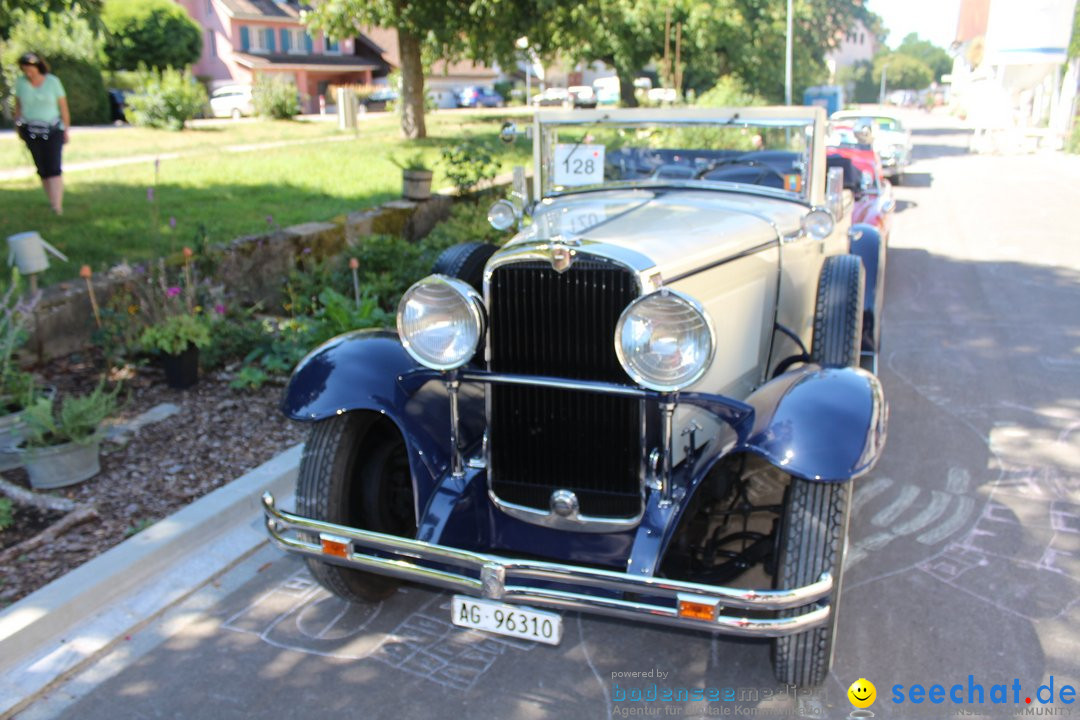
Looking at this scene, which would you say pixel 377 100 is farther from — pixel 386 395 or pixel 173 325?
pixel 386 395

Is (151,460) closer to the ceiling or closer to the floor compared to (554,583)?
closer to the floor

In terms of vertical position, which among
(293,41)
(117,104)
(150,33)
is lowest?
(117,104)

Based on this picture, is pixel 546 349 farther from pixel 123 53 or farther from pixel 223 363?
pixel 123 53

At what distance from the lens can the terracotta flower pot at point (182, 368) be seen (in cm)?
515

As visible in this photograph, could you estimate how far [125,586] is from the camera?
137 inches

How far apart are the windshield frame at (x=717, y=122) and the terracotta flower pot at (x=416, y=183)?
13.2ft

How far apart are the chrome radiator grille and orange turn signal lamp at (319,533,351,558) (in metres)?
0.62

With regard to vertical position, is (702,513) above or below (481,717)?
above

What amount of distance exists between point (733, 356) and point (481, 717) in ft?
5.70

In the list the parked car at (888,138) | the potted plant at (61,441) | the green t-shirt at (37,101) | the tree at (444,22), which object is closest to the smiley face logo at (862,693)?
the potted plant at (61,441)

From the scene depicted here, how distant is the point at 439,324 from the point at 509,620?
998 millimetres

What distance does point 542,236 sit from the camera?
10.2 ft

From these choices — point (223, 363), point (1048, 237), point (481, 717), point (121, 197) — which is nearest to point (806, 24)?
point (1048, 237)

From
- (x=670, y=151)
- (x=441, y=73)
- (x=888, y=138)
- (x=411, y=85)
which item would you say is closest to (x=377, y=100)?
(x=441, y=73)
